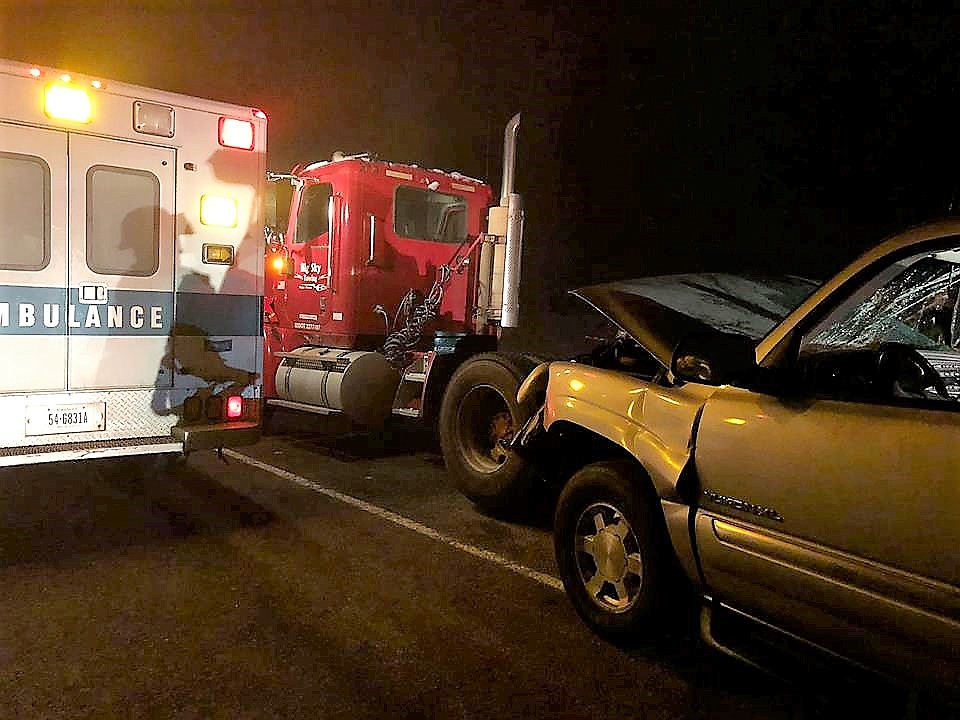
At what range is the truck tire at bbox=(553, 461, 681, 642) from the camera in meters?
3.63

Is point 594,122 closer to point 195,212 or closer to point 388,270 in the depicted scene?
point 388,270

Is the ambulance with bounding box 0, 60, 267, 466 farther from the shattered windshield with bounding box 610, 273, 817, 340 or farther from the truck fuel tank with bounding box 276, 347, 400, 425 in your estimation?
the shattered windshield with bounding box 610, 273, 817, 340

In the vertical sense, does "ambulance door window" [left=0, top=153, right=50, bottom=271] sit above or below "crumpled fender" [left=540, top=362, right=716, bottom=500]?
above

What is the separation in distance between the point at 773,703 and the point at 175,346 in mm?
4479

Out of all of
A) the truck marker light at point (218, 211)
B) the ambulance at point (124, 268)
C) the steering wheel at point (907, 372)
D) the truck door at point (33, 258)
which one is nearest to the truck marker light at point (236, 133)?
the ambulance at point (124, 268)

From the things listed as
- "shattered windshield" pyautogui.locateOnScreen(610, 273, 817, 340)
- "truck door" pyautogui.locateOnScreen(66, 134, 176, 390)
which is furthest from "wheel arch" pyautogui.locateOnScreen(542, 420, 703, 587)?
"truck door" pyautogui.locateOnScreen(66, 134, 176, 390)

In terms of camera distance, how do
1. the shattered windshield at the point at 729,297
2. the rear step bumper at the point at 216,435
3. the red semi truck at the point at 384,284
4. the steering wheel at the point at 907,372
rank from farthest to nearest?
the red semi truck at the point at 384,284 → the rear step bumper at the point at 216,435 → the shattered windshield at the point at 729,297 → the steering wheel at the point at 907,372

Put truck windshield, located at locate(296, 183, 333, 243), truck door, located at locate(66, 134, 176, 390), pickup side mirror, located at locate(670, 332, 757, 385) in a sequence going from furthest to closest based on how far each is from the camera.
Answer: truck windshield, located at locate(296, 183, 333, 243), truck door, located at locate(66, 134, 176, 390), pickup side mirror, located at locate(670, 332, 757, 385)

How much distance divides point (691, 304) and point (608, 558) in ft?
4.19

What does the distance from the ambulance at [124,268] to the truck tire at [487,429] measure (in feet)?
5.29

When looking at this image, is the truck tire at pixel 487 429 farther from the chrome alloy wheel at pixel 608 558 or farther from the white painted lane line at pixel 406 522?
the chrome alloy wheel at pixel 608 558

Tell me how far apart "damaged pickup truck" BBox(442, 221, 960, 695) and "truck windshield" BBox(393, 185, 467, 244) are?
492 cm

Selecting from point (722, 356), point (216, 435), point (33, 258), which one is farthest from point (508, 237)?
point (722, 356)

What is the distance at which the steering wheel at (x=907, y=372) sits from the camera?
3.20 metres
